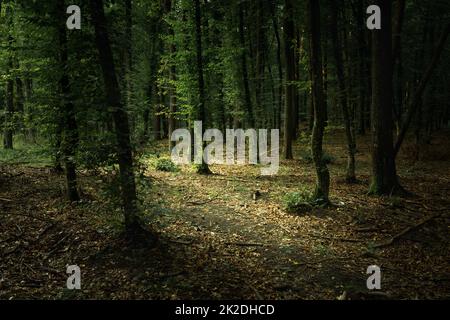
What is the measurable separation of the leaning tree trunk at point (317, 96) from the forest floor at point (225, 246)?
0.71 m

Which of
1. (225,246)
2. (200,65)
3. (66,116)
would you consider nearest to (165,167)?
(200,65)

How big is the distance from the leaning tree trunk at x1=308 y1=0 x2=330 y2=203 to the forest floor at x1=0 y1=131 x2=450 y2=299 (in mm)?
708

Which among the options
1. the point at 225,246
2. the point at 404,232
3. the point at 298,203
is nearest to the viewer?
the point at 225,246

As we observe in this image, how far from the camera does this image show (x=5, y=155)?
19297 millimetres

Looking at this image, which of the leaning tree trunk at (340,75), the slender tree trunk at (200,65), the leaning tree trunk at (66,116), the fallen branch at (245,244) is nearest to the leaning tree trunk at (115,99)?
the leaning tree trunk at (66,116)

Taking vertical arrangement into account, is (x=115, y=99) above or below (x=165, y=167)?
above

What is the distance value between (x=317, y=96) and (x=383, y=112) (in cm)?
271

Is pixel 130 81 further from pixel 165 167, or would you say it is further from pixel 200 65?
pixel 165 167

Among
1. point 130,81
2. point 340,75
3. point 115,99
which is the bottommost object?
point 115,99

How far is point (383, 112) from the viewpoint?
1208 cm

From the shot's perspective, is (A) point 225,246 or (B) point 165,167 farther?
(B) point 165,167

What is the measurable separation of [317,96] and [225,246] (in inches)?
215

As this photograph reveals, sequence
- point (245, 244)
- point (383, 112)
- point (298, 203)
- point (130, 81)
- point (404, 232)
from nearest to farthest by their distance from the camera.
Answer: point (245, 244), point (404, 232), point (130, 81), point (298, 203), point (383, 112)
